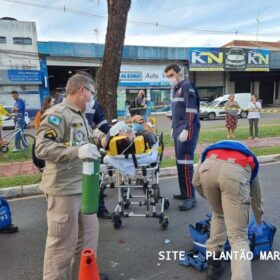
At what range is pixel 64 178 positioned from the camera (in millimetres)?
2551

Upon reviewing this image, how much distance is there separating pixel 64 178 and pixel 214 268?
1.66m

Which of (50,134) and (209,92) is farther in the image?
(209,92)

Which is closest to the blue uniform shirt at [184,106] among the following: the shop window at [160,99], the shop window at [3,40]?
the shop window at [3,40]

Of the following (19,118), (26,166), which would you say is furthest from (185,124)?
(19,118)

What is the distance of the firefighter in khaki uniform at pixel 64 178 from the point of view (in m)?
2.46

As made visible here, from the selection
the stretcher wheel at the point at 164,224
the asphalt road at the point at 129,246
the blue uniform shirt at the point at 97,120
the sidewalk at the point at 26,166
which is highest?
the blue uniform shirt at the point at 97,120

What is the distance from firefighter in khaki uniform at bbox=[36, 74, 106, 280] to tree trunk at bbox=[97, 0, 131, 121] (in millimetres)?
3792

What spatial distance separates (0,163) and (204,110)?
16.6m

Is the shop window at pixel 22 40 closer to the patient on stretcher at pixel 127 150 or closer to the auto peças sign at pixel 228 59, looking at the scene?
the auto peças sign at pixel 228 59

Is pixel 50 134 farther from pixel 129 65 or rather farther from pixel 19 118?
pixel 129 65

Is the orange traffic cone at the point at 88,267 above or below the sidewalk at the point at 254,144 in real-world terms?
above

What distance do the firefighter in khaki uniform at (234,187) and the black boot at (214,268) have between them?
41 centimetres

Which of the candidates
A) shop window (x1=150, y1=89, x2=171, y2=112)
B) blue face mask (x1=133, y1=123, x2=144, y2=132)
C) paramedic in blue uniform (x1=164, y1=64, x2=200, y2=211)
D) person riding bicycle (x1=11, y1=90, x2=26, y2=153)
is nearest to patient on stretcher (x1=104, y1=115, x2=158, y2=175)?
blue face mask (x1=133, y1=123, x2=144, y2=132)

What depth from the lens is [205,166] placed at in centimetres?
280
